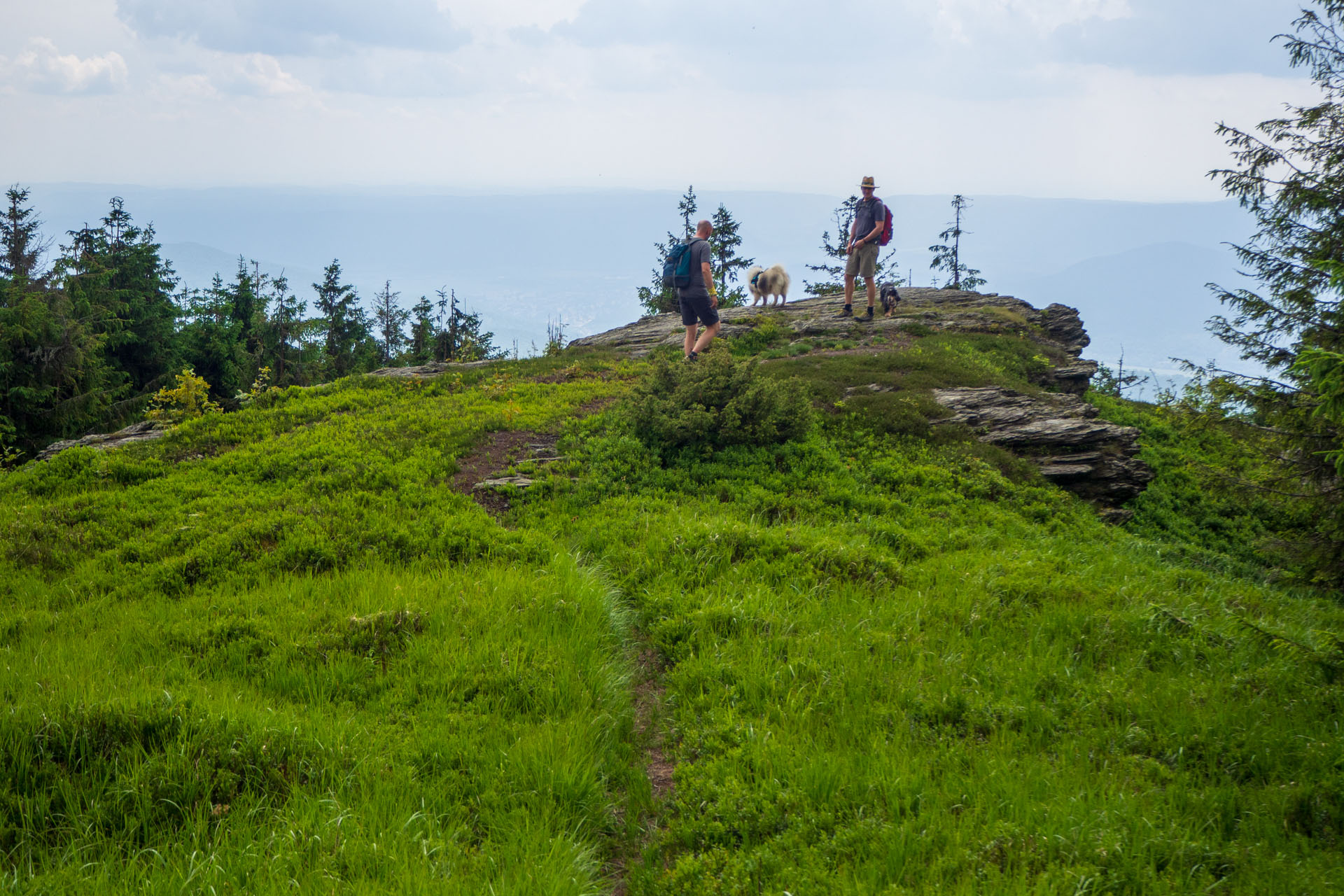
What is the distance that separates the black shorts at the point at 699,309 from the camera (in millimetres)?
14672

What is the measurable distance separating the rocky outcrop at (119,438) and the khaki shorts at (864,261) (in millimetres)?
16902

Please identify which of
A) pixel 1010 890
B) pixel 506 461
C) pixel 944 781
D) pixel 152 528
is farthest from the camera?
pixel 506 461

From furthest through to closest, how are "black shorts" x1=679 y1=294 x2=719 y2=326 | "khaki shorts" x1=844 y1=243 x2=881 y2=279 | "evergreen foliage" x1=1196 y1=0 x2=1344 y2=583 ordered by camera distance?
"khaki shorts" x1=844 y1=243 x2=881 y2=279 → "black shorts" x1=679 y1=294 x2=719 y2=326 → "evergreen foliage" x1=1196 y1=0 x2=1344 y2=583

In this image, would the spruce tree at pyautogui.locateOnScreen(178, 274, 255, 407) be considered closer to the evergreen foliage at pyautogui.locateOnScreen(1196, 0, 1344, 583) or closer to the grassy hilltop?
the grassy hilltop

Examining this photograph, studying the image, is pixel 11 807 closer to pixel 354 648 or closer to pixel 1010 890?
pixel 354 648

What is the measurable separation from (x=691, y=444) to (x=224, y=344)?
39.0 meters

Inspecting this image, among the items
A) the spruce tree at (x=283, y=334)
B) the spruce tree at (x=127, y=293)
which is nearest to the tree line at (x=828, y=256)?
the spruce tree at (x=283, y=334)

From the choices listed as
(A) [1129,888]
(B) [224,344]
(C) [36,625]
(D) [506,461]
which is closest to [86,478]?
(C) [36,625]

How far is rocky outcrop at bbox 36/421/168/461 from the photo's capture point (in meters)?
12.3

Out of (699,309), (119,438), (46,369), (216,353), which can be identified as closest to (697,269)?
(699,309)

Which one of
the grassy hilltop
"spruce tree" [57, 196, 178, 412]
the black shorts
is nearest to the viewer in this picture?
the grassy hilltop

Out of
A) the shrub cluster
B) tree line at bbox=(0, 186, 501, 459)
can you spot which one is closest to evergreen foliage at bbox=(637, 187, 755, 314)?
tree line at bbox=(0, 186, 501, 459)

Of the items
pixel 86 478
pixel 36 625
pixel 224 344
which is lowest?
pixel 36 625

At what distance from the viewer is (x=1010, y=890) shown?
3.31 meters
